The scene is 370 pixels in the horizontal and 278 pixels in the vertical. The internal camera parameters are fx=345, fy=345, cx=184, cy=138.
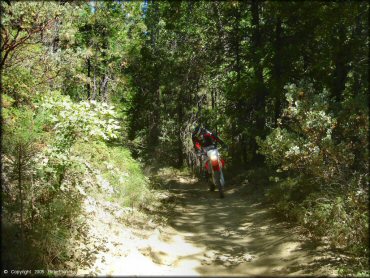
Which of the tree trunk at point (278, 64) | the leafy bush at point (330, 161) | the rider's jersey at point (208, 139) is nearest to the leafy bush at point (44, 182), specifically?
the leafy bush at point (330, 161)

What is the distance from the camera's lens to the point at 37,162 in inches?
224

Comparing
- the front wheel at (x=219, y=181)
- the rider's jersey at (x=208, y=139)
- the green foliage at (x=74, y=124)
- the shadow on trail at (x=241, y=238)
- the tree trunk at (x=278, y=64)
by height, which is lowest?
the shadow on trail at (x=241, y=238)

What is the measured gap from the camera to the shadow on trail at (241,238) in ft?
16.8

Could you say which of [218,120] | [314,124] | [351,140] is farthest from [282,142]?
[218,120]

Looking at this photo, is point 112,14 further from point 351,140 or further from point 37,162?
point 351,140

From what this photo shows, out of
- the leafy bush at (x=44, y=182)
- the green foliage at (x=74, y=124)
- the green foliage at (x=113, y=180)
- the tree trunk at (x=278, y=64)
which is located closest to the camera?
the leafy bush at (x=44, y=182)

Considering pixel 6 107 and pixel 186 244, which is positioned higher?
pixel 6 107

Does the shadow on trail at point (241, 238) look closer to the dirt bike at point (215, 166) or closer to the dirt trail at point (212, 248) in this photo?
the dirt trail at point (212, 248)

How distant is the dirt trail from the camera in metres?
4.94

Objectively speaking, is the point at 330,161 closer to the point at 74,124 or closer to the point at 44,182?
the point at 74,124

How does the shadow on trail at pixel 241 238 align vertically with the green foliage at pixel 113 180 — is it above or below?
below

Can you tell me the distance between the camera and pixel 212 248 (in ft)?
20.5

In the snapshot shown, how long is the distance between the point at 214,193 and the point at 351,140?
5872 millimetres

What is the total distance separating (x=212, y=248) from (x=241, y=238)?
2.80ft
